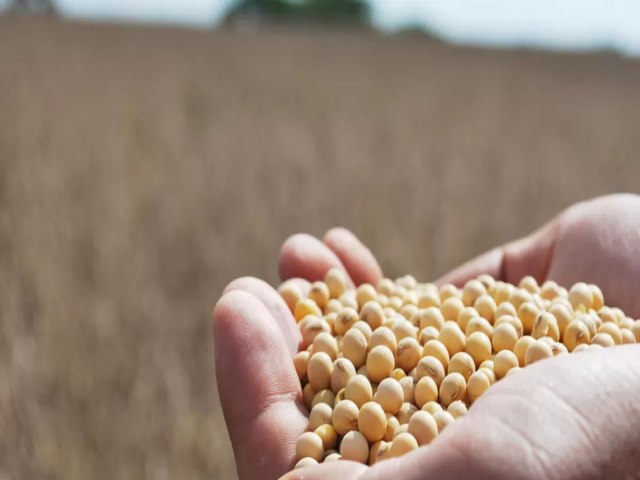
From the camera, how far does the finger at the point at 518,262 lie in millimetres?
1442

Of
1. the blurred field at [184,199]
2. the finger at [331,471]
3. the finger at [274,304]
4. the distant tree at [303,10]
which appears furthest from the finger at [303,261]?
the distant tree at [303,10]

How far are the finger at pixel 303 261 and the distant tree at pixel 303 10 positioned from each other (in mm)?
22838

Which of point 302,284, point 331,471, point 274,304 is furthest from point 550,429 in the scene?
point 302,284

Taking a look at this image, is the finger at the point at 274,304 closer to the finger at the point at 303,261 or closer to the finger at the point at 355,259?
the finger at the point at 303,261

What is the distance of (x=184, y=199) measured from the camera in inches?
103

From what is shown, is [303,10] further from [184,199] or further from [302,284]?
[302,284]

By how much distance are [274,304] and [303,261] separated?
0.25 meters

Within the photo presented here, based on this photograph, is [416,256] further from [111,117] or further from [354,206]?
[111,117]

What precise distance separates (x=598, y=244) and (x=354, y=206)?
1436 mm

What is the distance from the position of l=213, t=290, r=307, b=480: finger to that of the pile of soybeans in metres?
0.03

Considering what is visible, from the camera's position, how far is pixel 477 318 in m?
1.11

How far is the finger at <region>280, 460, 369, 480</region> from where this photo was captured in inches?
29.0

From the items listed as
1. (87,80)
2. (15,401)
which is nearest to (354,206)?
(15,401)

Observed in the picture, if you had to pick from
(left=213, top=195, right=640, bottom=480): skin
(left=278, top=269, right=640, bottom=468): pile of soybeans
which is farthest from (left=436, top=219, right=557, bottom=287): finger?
(left=278, top=269, right=640, bottom=468): pile of soybeans
